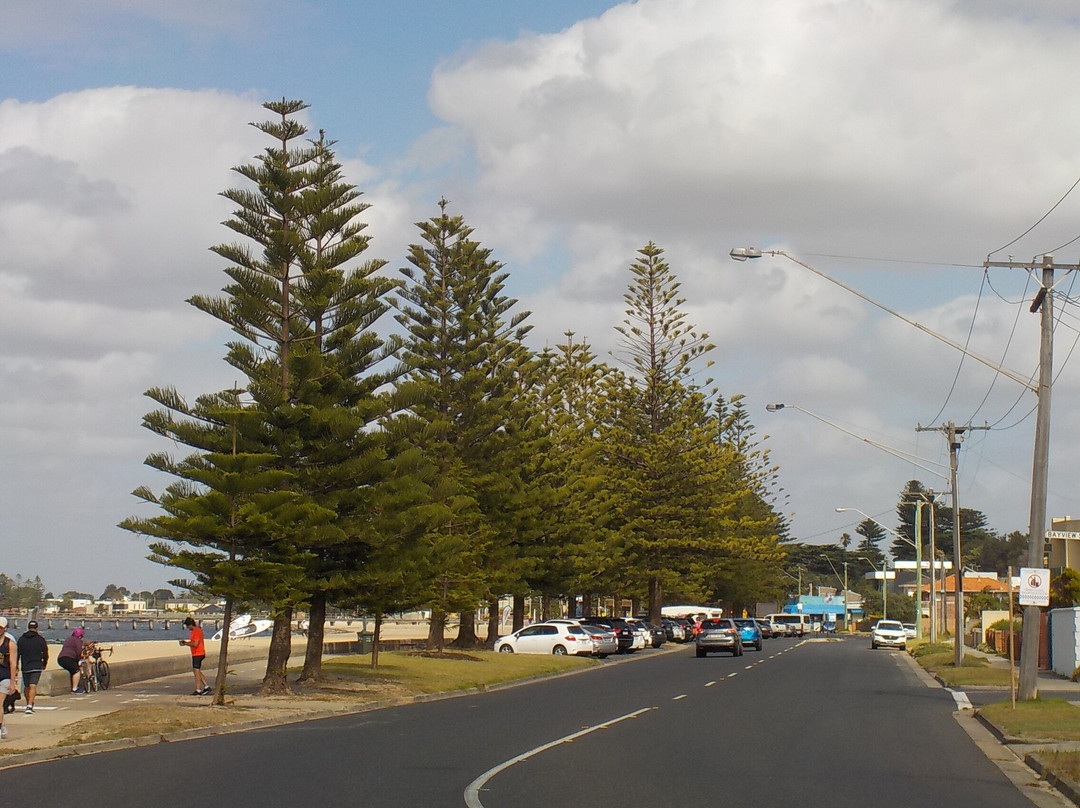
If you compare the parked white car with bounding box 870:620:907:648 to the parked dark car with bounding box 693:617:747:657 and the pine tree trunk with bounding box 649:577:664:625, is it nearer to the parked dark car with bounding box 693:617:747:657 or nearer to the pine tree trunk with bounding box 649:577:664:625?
the pine tree trunk with bounding box 649:577:664:625

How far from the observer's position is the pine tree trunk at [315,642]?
26.6 metres

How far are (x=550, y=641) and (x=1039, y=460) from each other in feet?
87.1

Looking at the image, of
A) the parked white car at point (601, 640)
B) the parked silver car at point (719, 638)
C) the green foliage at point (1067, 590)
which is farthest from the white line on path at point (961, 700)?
the parked silver car at point (719, 638)

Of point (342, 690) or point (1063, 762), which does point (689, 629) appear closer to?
point (342, 690)

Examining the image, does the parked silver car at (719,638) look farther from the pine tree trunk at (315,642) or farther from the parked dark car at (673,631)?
the pine tree trunk at (315,642)

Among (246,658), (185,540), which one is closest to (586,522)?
(246,658)

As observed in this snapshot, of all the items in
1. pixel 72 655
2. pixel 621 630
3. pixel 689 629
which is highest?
pixel 72 655

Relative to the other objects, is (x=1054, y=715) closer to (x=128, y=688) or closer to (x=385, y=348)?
(x=385, y=348)

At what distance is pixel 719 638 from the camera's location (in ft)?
159

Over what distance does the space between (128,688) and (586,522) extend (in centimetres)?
2903

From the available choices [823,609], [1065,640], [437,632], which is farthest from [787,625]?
[1065,640]

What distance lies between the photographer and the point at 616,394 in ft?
218

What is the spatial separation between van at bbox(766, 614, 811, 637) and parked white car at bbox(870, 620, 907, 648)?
24.1 m

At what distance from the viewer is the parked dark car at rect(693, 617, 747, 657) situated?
1906 inches
